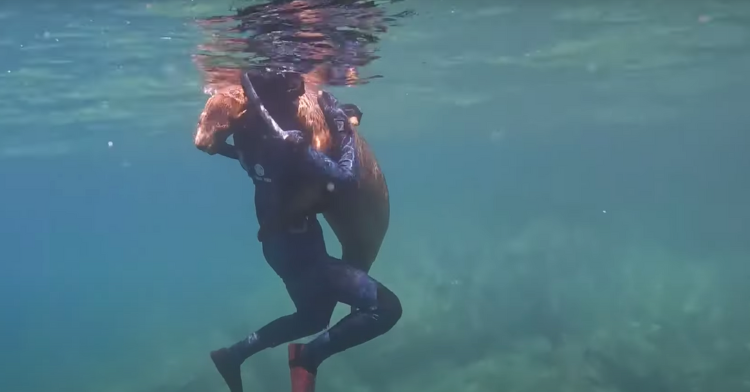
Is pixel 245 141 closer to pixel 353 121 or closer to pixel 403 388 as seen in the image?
pixel 353 121

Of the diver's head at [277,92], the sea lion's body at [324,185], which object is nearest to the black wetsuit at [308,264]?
the sea lion's body at [324,185]

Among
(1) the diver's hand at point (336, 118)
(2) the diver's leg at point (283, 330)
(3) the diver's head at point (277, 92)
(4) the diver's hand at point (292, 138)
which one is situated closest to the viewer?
(4) the diver's hand at point (292, 138)

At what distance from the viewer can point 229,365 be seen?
6785 millimetres

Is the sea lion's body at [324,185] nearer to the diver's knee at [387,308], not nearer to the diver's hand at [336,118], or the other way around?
the diver's hand at [336,118]

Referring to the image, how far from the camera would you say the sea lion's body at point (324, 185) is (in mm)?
6832

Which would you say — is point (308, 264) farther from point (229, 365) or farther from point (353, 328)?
point (229, 365)

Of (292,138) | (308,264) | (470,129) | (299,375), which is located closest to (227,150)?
(292,138)

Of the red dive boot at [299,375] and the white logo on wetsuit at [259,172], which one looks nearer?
the red dive boot at [299,375]

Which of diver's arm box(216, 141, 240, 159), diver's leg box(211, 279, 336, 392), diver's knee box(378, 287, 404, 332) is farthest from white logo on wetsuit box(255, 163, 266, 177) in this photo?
diver's knee box(378, 287, 404, 332)

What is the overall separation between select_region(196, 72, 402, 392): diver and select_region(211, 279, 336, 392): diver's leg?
0.4 inches

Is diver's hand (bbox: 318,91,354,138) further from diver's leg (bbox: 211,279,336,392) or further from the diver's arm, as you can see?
diver's leg (bbox: 211,279,336,392)

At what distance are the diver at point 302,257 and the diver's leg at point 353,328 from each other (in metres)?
0.01

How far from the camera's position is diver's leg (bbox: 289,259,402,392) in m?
6.11

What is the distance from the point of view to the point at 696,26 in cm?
1822
